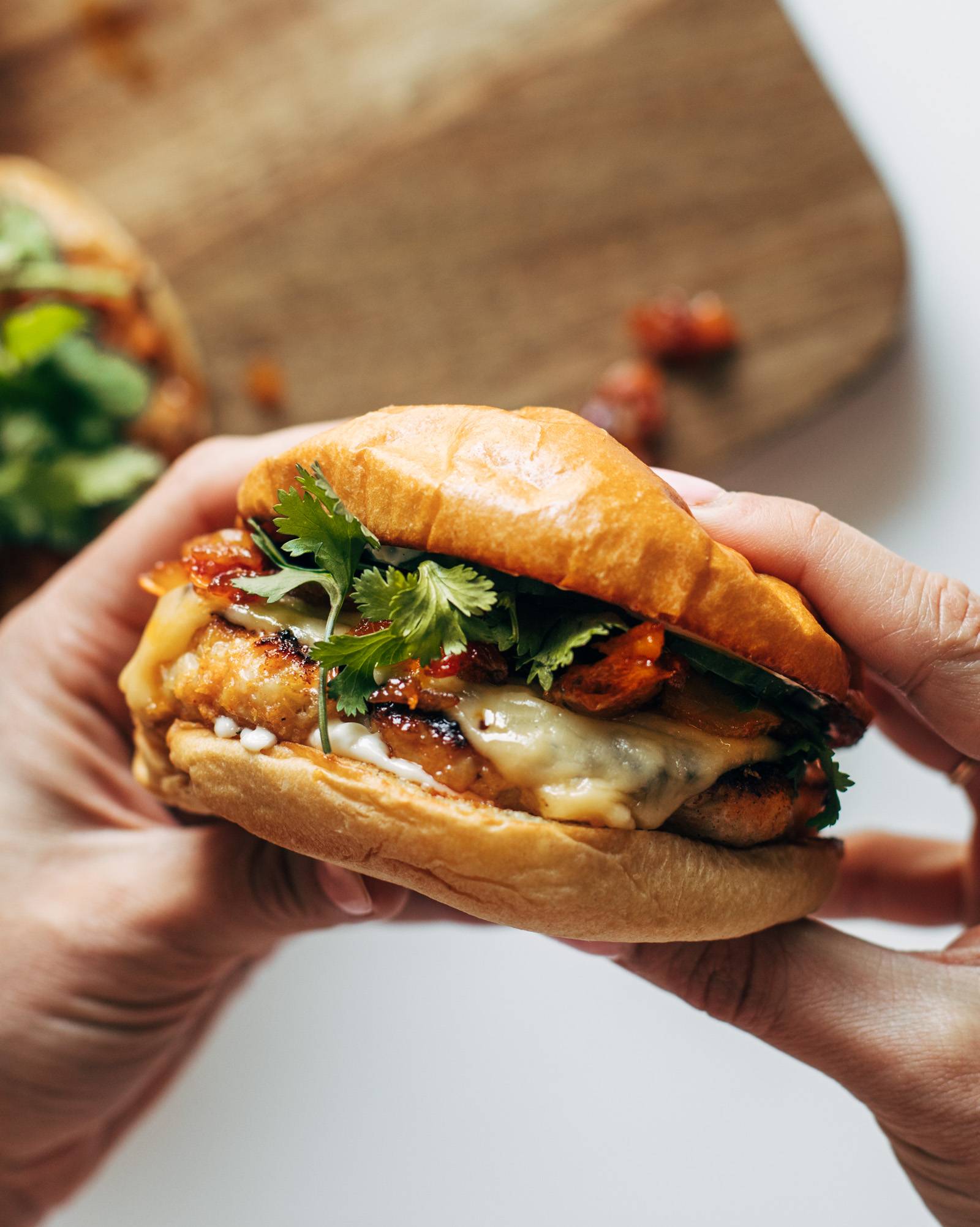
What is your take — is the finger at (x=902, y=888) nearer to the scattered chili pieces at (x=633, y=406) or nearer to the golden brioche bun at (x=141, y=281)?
the scattered chili pieces at (x=633, y=406)

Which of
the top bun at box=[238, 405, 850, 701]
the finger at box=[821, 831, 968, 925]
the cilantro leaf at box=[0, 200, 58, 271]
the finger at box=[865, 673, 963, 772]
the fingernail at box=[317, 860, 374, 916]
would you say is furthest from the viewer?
the cilantro leaf at box=[0, 200, 58, 271]

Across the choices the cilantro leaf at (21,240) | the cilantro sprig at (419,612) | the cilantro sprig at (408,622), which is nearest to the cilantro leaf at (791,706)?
the cilantro sprig at (419,612)

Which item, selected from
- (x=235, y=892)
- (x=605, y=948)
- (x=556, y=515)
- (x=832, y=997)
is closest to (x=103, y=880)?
(x=235, y=892)

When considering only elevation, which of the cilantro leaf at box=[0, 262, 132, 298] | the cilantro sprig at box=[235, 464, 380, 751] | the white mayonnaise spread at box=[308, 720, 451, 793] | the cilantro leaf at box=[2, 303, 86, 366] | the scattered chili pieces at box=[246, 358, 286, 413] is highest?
the cilantro leaf at box=[0, 262, 132, 298]

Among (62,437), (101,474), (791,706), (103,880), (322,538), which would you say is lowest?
(103,880)

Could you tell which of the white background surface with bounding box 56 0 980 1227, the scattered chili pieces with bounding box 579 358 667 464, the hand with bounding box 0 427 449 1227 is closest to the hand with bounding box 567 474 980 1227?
the hand with bounding box 0 427 449 1227

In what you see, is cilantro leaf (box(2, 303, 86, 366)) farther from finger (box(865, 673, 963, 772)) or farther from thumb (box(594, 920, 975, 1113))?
finger (box(865, 673, 963, 772))

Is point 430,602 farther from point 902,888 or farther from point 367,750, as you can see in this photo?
point 902,888
